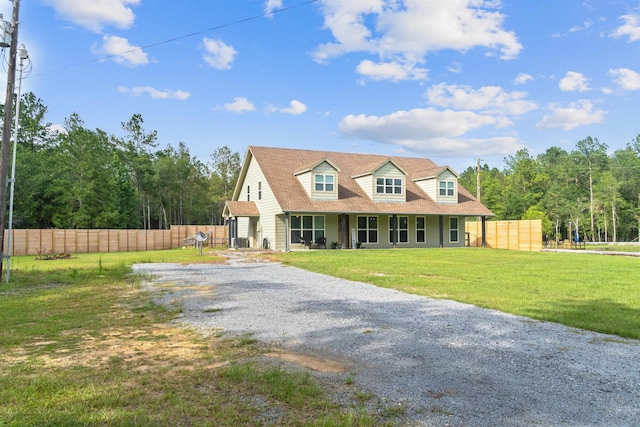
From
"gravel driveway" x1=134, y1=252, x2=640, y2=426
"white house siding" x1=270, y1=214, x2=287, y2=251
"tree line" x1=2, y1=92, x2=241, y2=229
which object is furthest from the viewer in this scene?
"tree line" x1=2, y1=92, x2=241, y2=229

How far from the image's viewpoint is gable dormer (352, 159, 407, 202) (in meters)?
28.3

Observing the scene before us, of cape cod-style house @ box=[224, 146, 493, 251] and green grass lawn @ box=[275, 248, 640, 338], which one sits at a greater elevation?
cape cod-style house @ box=[224, 146, 493, 251]

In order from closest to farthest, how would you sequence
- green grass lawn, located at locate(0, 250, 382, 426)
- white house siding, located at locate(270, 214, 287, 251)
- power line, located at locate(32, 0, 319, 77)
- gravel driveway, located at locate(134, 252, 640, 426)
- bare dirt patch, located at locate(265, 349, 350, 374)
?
green grass lawn, located at locate(0, 250, 382, 426) < gravel driveway, located at locate(134, 252, 640, 426) < bare dirt patch, located at locate(265, 349, 350, 374) < power line, located at locate(32, 0, 319, 77) < white house siding, located at locate(270, 214, 287, 251)

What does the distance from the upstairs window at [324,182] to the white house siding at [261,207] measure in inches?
117

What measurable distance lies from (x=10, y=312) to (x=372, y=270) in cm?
992

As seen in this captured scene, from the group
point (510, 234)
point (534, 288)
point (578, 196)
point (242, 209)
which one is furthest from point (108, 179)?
point (578, 196)

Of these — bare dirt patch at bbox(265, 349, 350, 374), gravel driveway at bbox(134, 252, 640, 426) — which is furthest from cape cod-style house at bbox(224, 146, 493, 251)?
bare dirt patch at bbox(265, 349, 350, 374)

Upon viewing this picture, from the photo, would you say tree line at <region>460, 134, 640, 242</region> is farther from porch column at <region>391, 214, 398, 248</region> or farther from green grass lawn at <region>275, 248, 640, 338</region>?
green grass lawn at <region>275, 248, 640, 338</region>

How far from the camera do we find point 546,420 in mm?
3266

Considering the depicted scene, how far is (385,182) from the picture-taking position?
2870 centimetres

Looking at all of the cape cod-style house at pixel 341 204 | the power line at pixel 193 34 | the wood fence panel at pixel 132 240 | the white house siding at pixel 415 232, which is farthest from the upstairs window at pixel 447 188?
the wood fence panel at pixel 132 240

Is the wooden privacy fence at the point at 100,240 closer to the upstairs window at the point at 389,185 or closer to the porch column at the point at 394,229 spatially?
the upstairs window at the point at 389,185

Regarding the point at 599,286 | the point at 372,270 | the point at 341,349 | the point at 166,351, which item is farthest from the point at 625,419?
the point at 372,270

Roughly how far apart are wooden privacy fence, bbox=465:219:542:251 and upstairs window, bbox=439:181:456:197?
4127 millimetres
